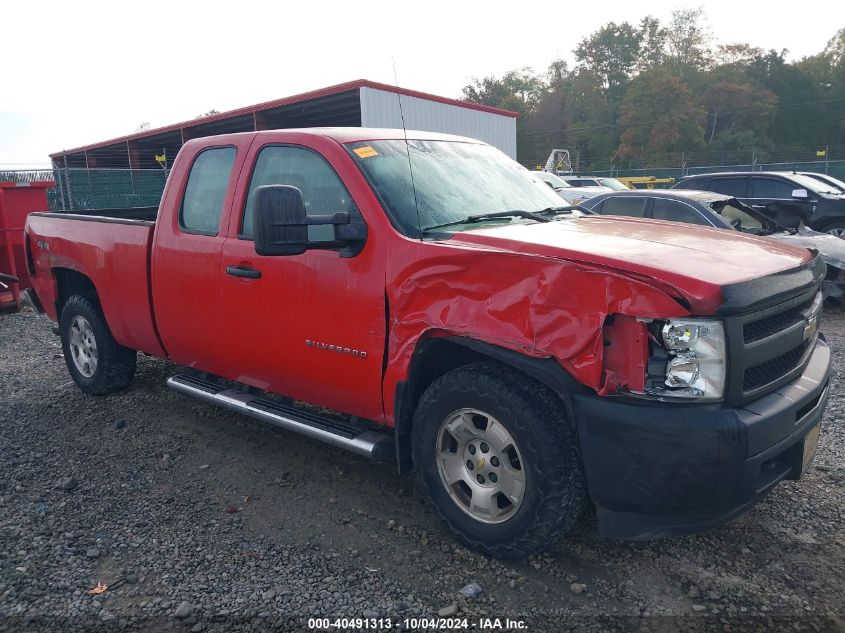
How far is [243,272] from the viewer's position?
399 centimetres

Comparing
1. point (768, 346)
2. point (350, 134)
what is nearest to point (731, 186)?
point (350, 134)

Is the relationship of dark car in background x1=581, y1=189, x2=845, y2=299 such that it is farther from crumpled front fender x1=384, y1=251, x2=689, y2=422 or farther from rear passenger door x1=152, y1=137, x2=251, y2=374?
crumpled front fender x1=384, y1=251, x2=689, y2=422

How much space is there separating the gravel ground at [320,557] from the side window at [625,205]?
197 inches

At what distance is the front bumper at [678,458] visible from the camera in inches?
101

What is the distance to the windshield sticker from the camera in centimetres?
372

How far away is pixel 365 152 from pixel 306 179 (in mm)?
391

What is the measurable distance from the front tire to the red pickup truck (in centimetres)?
1

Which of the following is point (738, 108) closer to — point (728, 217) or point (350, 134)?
point (728, 217)

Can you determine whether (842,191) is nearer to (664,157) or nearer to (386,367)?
(386,367)

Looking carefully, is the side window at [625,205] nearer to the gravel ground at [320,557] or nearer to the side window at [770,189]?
the side window at [770,189]

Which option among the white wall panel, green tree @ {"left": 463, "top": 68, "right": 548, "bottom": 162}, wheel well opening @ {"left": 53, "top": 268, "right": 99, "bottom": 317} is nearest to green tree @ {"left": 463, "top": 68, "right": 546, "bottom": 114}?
green tree @ {"left": 463, "top": 68, "right": 548, "bottom": 162}

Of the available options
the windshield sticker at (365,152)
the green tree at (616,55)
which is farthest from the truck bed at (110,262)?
the green tree at (616,55)

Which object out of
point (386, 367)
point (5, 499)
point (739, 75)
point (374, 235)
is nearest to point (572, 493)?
point (386, 367)

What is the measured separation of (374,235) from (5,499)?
8.81 feet
